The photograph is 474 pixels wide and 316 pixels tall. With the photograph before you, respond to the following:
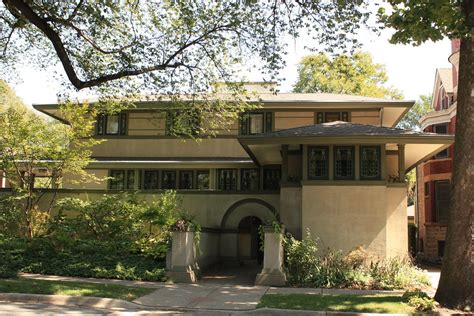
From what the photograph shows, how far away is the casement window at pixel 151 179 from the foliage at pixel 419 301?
47.7 ft

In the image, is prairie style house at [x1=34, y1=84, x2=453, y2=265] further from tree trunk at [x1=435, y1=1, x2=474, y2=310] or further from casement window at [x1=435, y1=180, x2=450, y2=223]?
tree trunk at [x1=435, y1=1, x2=474, y2=310]

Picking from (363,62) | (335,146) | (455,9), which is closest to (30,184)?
(335,146)

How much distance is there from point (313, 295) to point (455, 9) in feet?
24.4

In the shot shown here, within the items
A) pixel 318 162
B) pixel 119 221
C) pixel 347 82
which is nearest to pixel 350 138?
pixel 318 162

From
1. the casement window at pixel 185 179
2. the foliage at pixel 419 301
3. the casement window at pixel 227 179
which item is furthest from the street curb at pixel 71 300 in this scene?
the casement window at pixel 185 179

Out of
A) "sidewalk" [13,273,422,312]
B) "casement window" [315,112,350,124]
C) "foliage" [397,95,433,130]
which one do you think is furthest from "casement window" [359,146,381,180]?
"foliage" [397,95,433,130]

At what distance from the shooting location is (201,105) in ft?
67.0

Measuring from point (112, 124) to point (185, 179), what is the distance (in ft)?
16.0

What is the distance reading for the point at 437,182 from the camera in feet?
89.8

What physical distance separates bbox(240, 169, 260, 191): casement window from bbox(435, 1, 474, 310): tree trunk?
481 inches

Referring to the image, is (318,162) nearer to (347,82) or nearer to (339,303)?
(339,303)

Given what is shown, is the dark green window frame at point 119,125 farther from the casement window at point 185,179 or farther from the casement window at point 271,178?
the casement window at point 271,178

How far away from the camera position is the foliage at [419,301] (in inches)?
413

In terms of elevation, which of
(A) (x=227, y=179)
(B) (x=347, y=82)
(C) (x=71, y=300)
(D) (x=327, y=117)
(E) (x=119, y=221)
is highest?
(B) (x=347, y=82)
